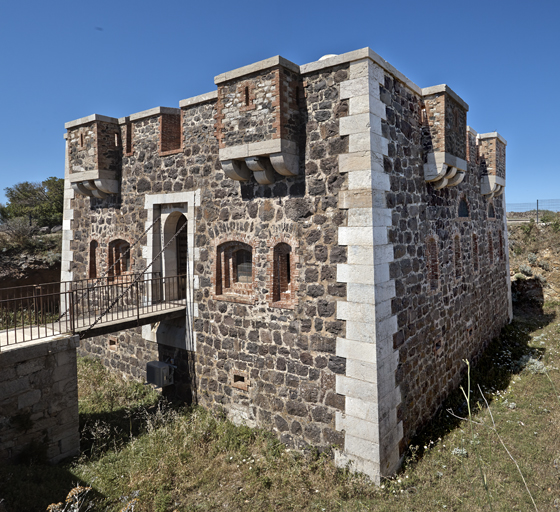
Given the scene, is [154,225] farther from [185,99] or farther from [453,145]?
[453,145]

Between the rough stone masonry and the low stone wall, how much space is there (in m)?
2.48

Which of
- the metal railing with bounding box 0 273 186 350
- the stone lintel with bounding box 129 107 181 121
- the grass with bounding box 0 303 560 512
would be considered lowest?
the grass with bounding box 0 303 560 512

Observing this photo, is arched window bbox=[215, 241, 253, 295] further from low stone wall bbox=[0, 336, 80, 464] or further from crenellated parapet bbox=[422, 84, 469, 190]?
crenellated parapet bbox=[422, 84, 469, 190]

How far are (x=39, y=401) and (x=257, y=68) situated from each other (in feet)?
22.3

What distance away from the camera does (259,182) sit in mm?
7441

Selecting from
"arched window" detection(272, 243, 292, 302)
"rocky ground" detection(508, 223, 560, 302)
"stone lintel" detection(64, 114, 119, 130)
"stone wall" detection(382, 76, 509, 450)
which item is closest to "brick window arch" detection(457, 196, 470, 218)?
"stone wall" detection(382, 76, 509, 450)

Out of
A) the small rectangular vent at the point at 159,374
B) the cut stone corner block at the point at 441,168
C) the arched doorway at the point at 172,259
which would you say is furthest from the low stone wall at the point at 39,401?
the cut stone corner block at the point at 441,168

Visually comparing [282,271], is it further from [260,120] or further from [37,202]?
[37,202]

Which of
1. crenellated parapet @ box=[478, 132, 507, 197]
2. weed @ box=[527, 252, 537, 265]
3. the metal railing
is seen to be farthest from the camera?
weed @ box=[527, 252, 537, 265]

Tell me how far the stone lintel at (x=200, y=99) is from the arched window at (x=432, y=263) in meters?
5.38

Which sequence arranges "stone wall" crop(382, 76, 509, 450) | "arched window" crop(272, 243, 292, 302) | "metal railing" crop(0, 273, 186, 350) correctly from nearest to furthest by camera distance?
"stone wall" crop(382, 76, 509, 450)
"metal railing" crop(0, 273, 186, 350)
"arched window" crop(272, 243, 292, 302)

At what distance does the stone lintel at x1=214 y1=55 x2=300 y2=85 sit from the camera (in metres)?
6.75

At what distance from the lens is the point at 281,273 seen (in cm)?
760

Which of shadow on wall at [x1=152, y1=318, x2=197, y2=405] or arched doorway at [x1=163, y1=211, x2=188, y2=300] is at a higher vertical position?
arched doorway at [x1=163, y1=211, x2=188, y2=300]
